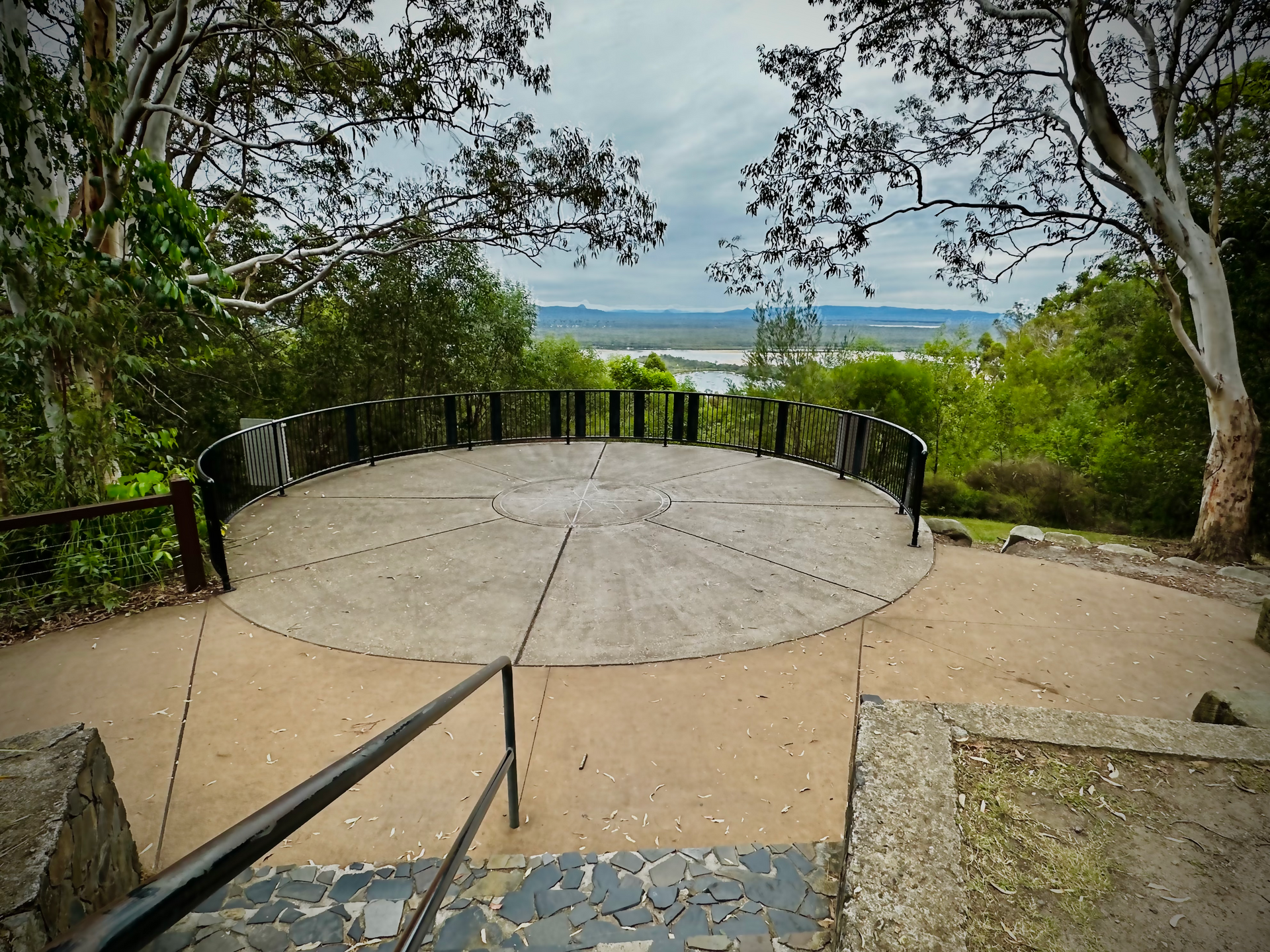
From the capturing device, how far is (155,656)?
13.2 ft

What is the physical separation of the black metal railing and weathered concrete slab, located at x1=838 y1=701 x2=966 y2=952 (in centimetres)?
111

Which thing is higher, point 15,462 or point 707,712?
point 15,462

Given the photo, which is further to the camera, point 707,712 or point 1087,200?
point 1087,200

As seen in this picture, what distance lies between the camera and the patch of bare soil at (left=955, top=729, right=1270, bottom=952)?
5.11 feet

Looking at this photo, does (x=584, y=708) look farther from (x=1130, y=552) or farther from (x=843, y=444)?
(x=1130, y=552)

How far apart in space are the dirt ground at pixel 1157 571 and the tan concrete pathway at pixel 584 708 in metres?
1.48

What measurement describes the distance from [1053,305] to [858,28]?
35.8 meters

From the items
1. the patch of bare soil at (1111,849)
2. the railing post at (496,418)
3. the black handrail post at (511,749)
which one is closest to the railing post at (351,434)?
the railing post at (496,418)

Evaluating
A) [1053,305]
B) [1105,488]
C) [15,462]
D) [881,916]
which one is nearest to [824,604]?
[881,916]

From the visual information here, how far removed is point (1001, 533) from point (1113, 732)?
15.2 m

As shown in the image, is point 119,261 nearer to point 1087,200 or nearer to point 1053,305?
point 1087,200

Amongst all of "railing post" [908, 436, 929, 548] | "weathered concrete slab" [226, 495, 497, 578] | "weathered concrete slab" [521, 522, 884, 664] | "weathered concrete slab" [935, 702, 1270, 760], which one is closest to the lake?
"railing post" [908, 436, 929, 548]

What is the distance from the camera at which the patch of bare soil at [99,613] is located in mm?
4324

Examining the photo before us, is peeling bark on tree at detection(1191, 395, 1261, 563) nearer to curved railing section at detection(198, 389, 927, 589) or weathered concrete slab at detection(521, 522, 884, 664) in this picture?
curved railing section at detection(198, 389, 927, 589)
